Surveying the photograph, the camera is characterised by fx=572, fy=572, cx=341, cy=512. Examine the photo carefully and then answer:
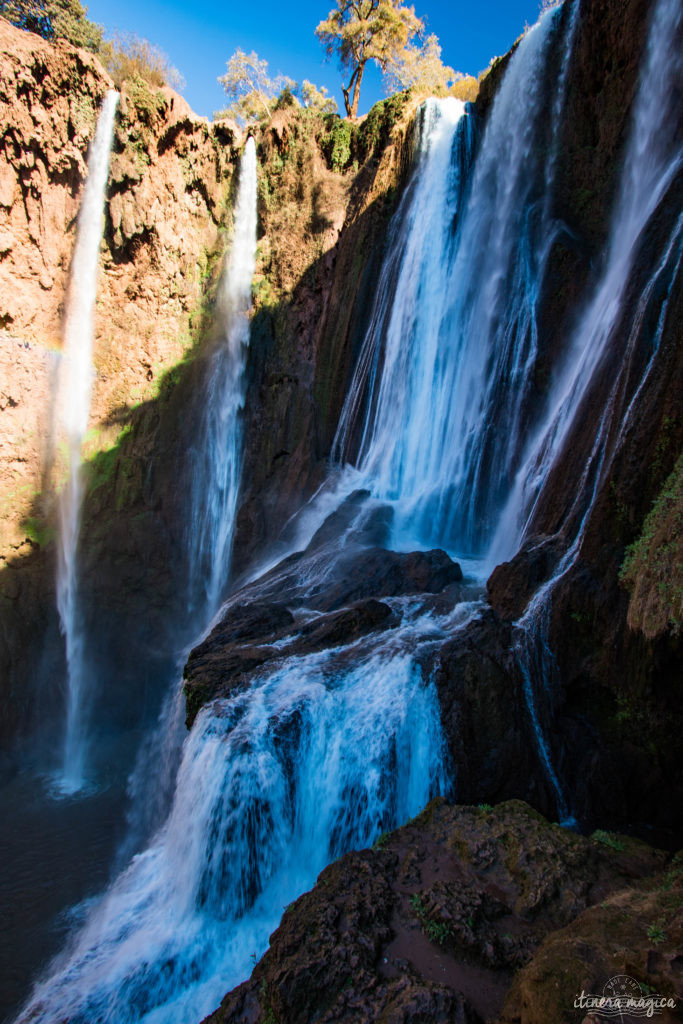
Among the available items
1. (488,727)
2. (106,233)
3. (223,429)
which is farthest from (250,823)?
(106,233)

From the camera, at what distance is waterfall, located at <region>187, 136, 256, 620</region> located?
51.1 ft

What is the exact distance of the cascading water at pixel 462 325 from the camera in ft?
35.2

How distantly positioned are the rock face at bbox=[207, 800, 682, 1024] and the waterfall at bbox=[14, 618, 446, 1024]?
3.08ft

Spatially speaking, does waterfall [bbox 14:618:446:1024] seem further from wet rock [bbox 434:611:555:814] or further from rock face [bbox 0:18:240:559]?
rock face [bbox 0:18:240:559]

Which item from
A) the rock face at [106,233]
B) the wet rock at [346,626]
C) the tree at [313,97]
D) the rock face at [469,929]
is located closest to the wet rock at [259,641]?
the wet rock at [346,626]

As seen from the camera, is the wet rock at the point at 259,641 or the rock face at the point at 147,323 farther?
the rock face at the point at 147,323

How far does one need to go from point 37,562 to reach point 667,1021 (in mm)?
15718

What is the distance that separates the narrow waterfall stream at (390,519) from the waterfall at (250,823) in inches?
0.8

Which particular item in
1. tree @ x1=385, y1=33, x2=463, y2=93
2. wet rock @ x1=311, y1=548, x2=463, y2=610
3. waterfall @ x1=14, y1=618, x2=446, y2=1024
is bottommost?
waterfall @ x1=14, y1=618, x2=446, y2=1024

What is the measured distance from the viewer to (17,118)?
14.3 m

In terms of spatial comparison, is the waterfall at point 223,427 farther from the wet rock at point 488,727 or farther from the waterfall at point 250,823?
the wet rock at point 488,727

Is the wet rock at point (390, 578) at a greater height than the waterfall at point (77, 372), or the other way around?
the waterfall at point (77, 372)

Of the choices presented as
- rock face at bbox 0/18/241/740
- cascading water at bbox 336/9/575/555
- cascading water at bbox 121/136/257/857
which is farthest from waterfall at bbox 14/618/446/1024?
rock face at bbox 0/18/241/740

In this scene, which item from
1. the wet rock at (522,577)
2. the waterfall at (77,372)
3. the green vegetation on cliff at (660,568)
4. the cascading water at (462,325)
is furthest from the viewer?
the waterfall at (77,372)
